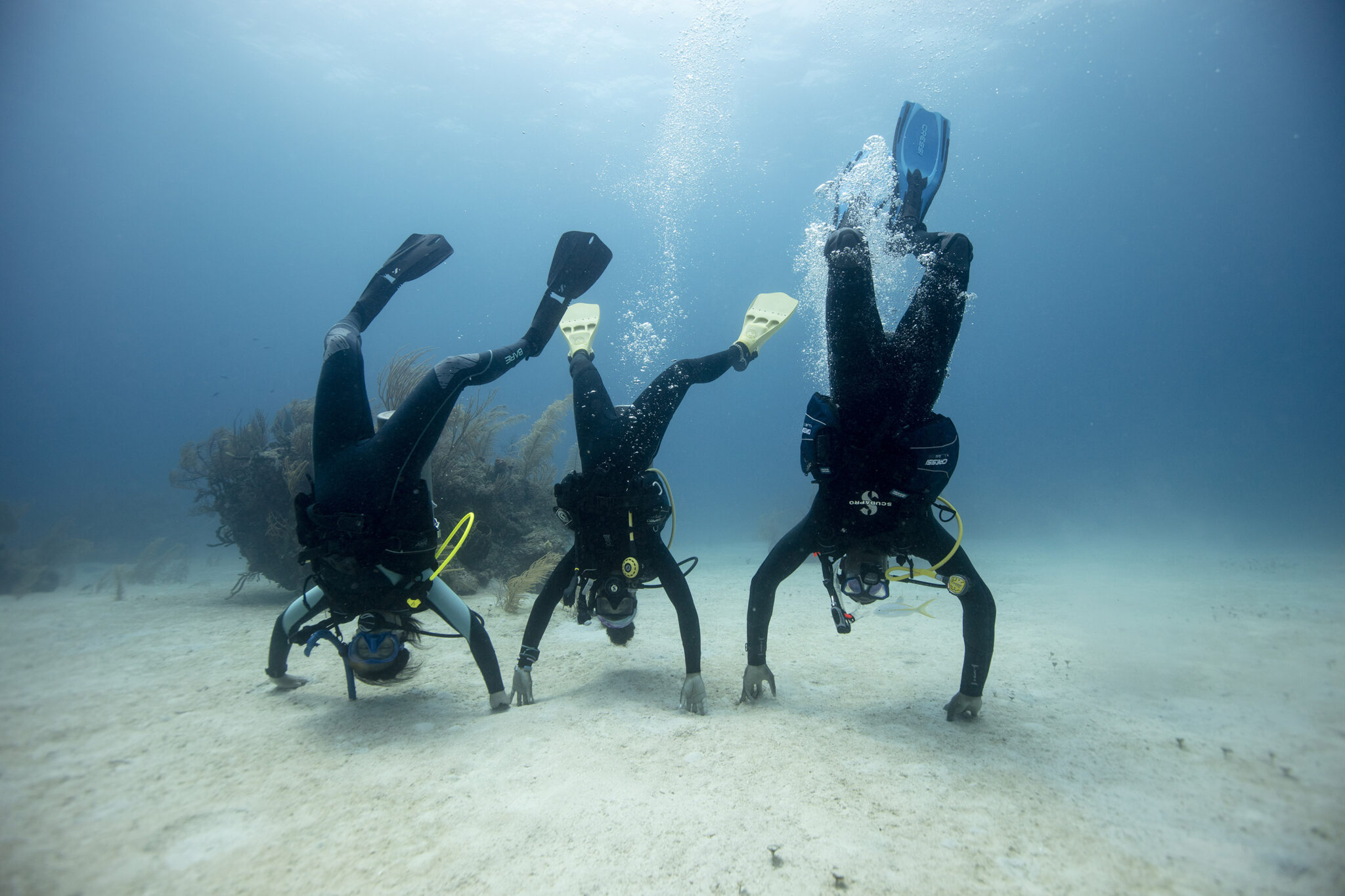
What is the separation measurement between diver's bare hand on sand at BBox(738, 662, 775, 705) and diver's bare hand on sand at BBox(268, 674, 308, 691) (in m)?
3.42

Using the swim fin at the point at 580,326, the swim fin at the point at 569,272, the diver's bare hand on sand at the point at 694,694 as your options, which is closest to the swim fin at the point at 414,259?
the swim fin at the point at 569,272

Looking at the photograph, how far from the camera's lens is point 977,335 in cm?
11425

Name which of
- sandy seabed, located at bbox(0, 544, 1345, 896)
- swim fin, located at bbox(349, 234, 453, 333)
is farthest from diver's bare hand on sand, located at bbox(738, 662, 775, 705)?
swim fin, located at bbox(349, 234, 453, 333)

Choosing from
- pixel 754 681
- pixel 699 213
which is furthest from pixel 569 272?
pixel 699 213

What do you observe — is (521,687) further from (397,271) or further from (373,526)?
(397,271)

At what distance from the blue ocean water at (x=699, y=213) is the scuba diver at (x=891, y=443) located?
2.37 m

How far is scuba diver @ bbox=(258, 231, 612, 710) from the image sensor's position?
10.8 feet

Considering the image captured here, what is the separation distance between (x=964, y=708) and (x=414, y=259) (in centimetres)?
572

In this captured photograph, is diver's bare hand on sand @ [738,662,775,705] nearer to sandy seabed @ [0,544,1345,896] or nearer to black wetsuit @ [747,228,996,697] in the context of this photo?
sandy seabed @ [0,544,1345,896]

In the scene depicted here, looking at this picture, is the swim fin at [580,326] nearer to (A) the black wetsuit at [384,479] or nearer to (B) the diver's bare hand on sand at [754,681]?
(A) the black wetsuit at [384,479]

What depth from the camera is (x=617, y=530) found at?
364cm

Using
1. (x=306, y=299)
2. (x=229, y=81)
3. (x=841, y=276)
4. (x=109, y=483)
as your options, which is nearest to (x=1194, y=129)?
(x=841, y=276)

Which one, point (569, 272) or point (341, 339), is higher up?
point (569, 272)

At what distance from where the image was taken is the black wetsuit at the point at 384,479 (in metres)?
3.31
